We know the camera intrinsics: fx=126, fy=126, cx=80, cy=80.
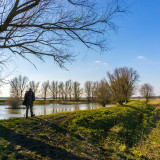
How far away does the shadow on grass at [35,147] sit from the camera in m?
3.75

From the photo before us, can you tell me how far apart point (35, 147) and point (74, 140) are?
151 cm

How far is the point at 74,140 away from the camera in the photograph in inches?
194

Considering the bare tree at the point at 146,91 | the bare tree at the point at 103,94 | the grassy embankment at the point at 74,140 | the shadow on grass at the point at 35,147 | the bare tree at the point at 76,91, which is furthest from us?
the bare tree at the point at 76,91

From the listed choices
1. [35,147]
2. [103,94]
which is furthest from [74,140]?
[103,94]

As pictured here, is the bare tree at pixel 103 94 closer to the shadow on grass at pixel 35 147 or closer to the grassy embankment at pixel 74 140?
the grassy embankment at pixel 74 140

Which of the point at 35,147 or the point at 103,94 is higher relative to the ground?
the point at 103,94

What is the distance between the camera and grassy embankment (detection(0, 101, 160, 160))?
3916 millimetres

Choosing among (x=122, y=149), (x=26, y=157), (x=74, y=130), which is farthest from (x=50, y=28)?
(x=122, y=149)

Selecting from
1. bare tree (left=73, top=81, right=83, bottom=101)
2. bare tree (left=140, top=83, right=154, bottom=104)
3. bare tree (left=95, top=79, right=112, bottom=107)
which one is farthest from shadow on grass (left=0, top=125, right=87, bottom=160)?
bare tree (left=73, top=81, right=83, bottom=101)

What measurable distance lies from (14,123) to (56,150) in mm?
2974

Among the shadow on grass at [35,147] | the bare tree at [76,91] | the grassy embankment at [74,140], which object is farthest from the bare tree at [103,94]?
the bare tree at [76,91]

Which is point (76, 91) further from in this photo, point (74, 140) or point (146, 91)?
point (74, 140)

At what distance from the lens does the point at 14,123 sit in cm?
591

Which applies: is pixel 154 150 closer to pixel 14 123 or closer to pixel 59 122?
pixel 59 122
